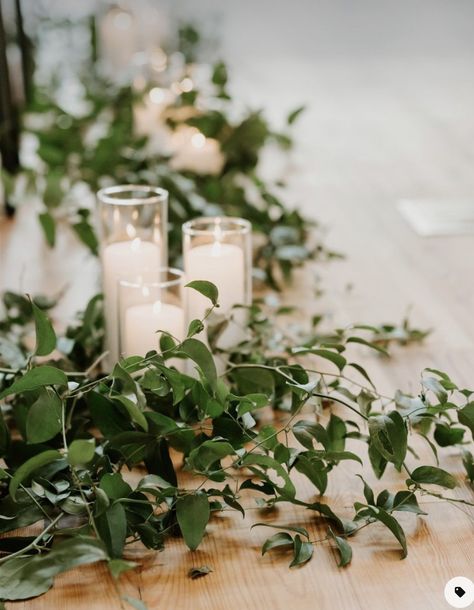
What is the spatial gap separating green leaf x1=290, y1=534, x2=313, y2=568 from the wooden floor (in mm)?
11

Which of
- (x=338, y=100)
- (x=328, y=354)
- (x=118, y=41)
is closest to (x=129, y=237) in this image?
(x=328, y=354)

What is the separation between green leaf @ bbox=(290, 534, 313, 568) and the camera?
0.98 m

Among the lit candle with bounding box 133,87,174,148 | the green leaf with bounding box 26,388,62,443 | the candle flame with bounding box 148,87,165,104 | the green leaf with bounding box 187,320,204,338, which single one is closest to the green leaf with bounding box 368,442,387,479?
the green leaf with bounding box 187,320,204,338

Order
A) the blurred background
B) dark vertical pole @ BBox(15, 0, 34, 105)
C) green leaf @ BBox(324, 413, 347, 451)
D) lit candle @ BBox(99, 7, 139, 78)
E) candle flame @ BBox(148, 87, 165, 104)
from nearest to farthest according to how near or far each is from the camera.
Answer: green leaf @ BBox(324, 413, 347, 451)
the blurred background
candle flame @ BBox(148, 87, 165, 104)
dark vertical pole @ BBox(15, 0, 34, 105)
lit candle @ BBox(99, 7, 139, 78)

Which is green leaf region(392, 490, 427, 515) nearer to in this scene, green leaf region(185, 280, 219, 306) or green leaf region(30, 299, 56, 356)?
green leaf region(185, 280, 219, 306)

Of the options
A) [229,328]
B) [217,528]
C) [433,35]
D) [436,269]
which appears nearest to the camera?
[217,528]

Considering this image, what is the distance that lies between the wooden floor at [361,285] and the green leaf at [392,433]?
9cm

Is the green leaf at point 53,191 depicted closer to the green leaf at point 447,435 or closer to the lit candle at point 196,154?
the lit candle at point 196,154

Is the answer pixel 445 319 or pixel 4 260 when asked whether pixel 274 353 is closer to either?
pixel 445 319

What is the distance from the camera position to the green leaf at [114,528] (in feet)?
3.08

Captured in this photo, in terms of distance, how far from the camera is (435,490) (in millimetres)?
1136

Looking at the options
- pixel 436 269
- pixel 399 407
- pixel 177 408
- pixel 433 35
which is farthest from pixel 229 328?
pixel 433 35

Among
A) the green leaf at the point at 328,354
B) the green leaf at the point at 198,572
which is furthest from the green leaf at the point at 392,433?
the green leaf at the point at 198,572

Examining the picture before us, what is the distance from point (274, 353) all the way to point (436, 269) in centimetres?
58
